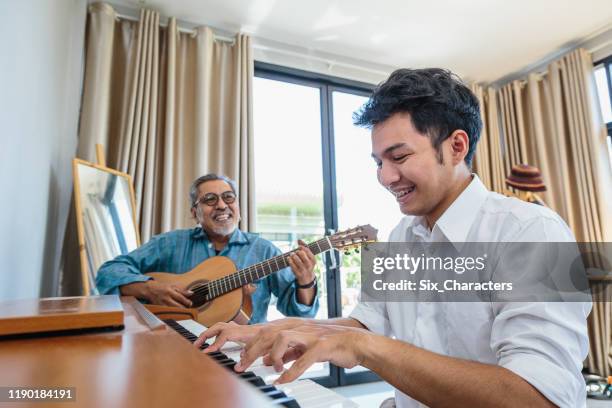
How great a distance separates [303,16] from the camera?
2820 mm

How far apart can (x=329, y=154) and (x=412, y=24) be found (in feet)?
3.87

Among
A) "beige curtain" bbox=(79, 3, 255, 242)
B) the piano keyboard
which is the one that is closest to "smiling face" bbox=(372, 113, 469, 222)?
the piano keyboard

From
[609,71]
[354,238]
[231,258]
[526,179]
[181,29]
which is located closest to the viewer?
[354,238]

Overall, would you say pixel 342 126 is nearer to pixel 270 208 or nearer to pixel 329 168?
pixel 329 168

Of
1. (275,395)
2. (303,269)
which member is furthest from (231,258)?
(275,395)

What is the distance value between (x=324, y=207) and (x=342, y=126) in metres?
0.79

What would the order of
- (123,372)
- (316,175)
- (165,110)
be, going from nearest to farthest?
1. (123,372)
2. (165,110)
3. (316,175)

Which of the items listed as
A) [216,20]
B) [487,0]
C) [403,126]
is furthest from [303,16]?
[403,126]

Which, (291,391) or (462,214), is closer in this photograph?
(291,391)

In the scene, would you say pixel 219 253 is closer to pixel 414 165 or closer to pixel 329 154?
pixel 414 165

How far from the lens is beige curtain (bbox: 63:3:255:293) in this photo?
2.49m

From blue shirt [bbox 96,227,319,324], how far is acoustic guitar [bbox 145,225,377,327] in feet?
0.53

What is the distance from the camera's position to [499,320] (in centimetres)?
65

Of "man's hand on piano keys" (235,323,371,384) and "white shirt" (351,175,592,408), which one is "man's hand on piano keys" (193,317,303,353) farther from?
"white shirt" (351,175,592,408)
